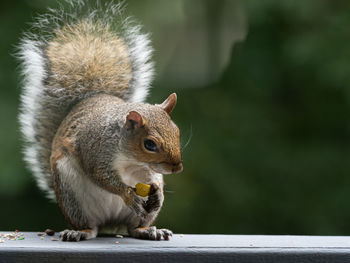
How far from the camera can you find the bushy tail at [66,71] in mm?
2312

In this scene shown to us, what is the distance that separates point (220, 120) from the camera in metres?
3.80

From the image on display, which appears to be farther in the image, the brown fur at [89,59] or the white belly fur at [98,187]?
the brown fur at [89,59]

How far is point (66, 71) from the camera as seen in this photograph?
232 centimetres

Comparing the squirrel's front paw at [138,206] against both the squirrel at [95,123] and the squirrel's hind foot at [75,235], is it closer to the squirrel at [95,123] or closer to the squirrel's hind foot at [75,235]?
the squirrel at [95,123]

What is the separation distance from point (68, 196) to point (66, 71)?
571mm

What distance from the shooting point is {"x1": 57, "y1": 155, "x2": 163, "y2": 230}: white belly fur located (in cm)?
193

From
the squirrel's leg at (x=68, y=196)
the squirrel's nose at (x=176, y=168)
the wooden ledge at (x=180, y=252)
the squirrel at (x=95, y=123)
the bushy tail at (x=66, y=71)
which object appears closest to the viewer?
the wooden ledge at (x=180, y=252)

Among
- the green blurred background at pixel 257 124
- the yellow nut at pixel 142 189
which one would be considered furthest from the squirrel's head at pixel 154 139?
the green blurred background at pixel 257 124

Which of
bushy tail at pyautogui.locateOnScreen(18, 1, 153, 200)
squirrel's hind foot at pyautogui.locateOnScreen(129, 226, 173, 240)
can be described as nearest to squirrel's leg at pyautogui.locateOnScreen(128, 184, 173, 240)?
squirrel's hind foot at pyautogui.locateOnScreen(129, 226, 173, 240)

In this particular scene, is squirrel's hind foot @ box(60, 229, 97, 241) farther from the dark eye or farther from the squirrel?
the dark eye

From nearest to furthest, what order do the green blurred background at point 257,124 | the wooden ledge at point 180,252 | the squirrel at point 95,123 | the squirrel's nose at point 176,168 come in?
the wooden ledge at point 180,252 < the squirrel's nose at point 176,168 < the squirrel at point 95,123 < the green blurred background at point 257,124

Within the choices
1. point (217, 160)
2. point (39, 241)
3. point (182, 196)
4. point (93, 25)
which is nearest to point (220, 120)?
point (217, 160)

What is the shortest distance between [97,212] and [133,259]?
0.52 meters

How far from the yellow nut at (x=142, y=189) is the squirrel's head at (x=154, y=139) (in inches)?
4.2
